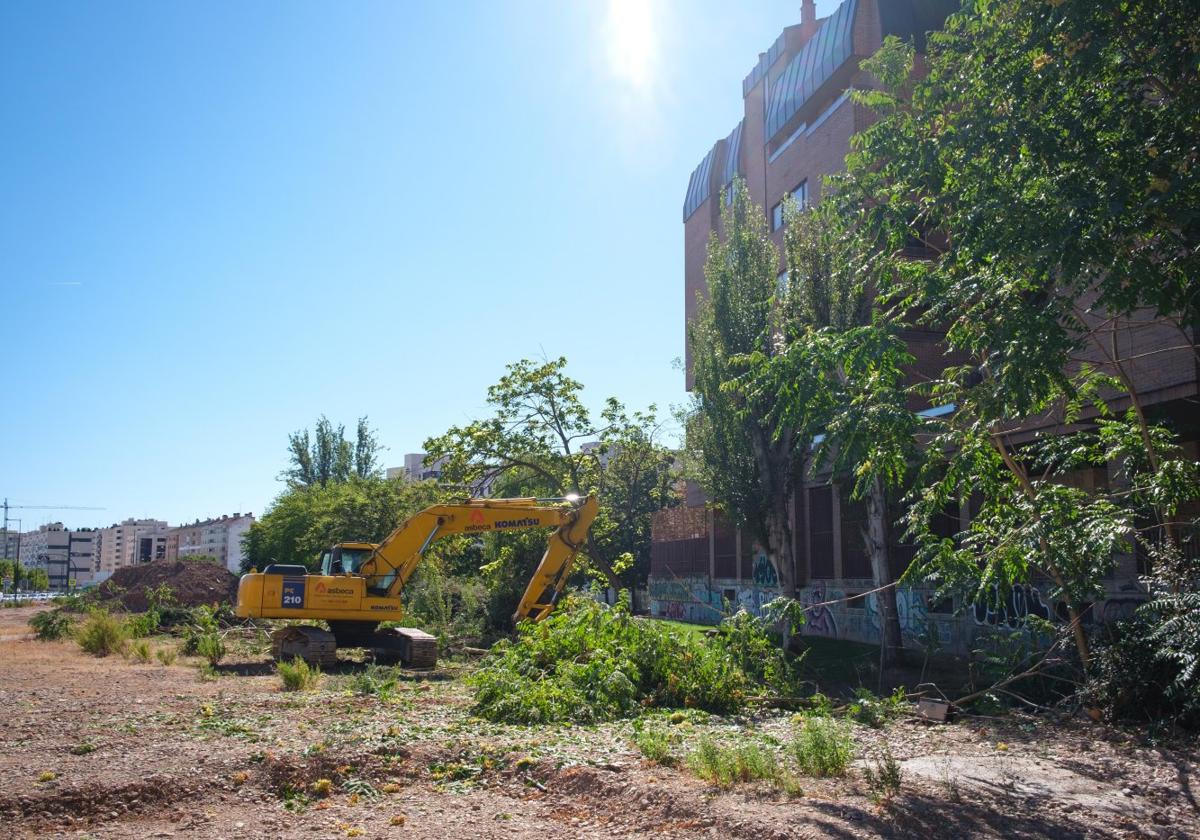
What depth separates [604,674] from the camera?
11.6 m

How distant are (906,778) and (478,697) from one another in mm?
5891

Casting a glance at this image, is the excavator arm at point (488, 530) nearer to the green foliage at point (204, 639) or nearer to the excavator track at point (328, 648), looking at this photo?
the excavator track at point (328, 648)

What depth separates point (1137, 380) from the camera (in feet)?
51.7

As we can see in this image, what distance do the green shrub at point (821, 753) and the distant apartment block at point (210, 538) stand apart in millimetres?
146494

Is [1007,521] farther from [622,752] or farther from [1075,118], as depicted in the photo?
[622,752]

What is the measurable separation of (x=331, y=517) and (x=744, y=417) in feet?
81.4

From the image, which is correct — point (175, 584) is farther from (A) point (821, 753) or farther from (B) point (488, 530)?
(A) point (821, 753)

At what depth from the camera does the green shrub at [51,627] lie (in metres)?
25.7

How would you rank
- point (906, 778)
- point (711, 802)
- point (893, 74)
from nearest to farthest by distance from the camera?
point (711, 802) < point (906, 778) < point (893, 74)

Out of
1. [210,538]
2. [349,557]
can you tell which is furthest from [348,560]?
[210,538]

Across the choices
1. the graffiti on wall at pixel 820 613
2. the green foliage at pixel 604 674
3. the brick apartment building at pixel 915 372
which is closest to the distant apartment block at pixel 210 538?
the brick apartment building at pixel 915 372

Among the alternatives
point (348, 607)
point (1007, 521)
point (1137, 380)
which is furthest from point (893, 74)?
point (348, 607)

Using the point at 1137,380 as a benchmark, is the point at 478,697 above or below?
below

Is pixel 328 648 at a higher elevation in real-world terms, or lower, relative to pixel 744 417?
lower
